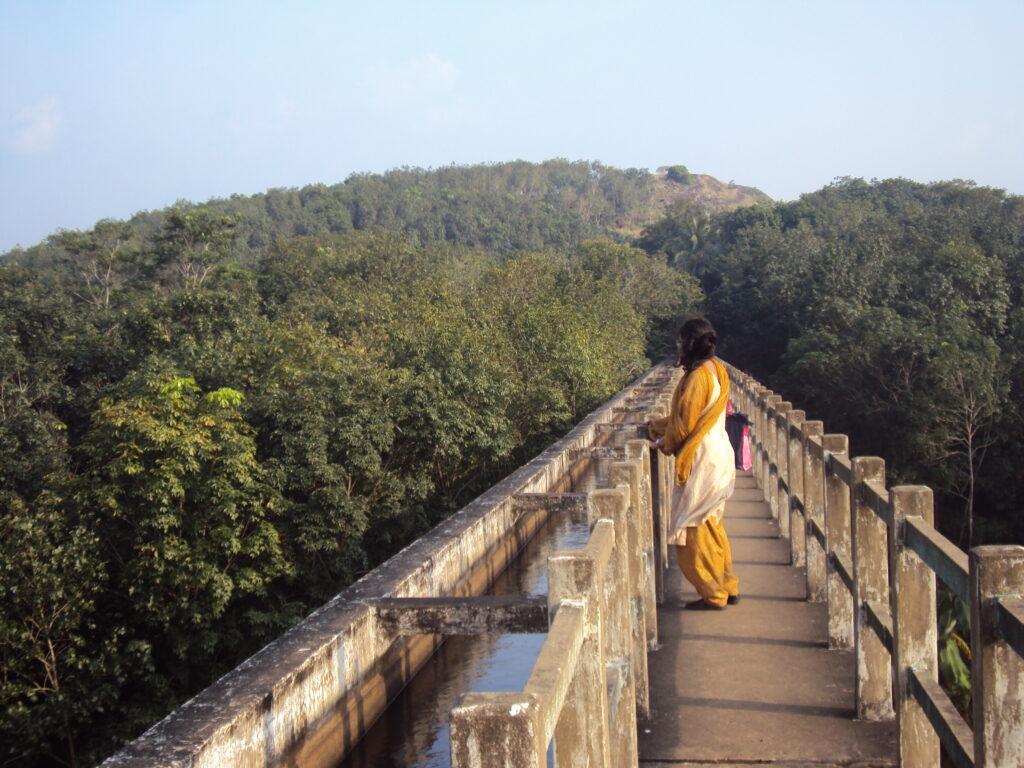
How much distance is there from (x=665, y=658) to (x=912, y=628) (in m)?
1.69

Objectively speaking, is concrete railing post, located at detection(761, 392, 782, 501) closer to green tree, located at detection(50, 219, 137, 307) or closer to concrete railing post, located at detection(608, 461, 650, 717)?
concrete railing post, located at detection(608, 461, 650, 717)

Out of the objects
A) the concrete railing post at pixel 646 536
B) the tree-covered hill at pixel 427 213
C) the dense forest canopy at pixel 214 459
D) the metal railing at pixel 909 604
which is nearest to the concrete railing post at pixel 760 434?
the metal railing at pixel 909 604

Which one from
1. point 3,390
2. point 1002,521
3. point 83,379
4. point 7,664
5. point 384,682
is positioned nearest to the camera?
point 384,682

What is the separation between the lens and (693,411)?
538cm

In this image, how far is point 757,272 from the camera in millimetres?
50406

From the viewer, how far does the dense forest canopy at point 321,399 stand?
37.8 feet

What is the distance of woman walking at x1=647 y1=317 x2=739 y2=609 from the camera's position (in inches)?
211

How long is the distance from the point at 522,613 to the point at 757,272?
47.6 metres

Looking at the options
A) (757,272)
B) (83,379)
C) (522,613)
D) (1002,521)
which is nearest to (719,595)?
(522,613)

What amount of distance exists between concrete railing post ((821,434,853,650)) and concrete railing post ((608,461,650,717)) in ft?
3.85

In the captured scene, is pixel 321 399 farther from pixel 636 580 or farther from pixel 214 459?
pixel 636 580

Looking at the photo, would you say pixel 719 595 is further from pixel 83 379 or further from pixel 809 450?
pixel 83 379

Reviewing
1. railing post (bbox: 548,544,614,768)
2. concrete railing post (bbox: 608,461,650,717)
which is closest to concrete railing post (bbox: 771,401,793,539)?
concrete railing post (bbox: 608,461,650,717)

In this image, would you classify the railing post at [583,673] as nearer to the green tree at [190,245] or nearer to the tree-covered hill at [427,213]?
the green tree at [190,245]
